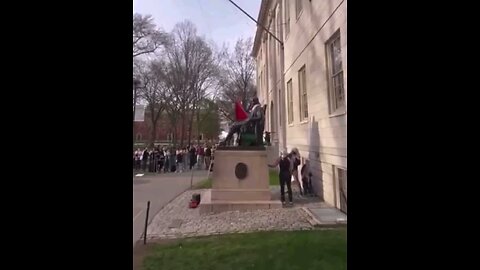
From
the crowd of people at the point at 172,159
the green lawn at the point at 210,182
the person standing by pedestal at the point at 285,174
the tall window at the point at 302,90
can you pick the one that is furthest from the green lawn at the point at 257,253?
the green lawn at the point at 210,182

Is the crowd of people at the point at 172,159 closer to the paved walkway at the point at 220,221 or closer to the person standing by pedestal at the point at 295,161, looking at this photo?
the paved walkway at the point at 220,221

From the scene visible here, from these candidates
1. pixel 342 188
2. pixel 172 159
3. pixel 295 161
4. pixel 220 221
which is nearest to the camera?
pixel 342 188

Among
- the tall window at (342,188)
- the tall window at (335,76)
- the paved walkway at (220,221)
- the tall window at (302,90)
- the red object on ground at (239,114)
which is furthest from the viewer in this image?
the red object on ground at (239,114)

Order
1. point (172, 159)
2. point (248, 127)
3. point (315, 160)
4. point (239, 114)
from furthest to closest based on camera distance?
point (239, 114) < point (248, 127) < point (172, 159) < point (315, 160)

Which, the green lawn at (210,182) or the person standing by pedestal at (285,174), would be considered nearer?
the person standing by pedestal at (285,174)

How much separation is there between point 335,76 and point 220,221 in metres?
3.37

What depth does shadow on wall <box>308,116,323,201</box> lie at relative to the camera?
181 inches

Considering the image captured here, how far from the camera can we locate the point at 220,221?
6105 millimetres

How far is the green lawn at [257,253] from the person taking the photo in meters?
3.17

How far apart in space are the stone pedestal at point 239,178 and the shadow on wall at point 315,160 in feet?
8.59

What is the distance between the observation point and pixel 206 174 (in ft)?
30.5

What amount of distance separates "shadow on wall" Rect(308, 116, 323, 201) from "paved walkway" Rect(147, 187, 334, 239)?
219mm

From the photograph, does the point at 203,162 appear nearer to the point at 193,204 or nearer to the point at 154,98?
the point at 193,204

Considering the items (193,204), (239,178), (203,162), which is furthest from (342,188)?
(203,162)
